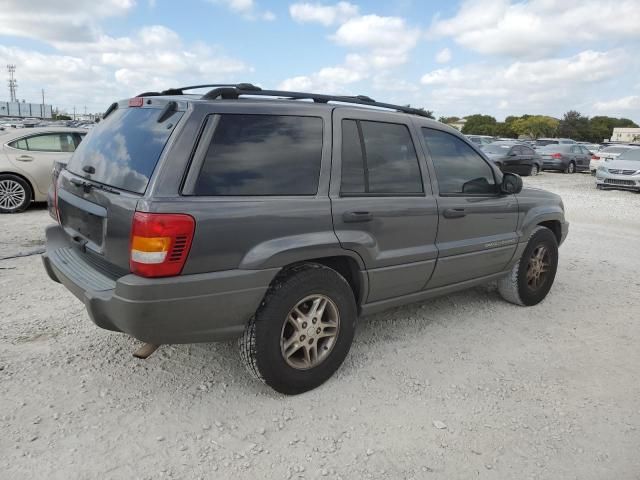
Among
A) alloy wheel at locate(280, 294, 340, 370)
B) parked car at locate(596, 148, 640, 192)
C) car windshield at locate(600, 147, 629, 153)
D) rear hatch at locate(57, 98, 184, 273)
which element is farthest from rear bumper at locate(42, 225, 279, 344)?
car windshield at locate(600, 147, 629, 153)

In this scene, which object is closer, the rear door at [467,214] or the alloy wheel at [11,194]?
the rear door at [467,214]

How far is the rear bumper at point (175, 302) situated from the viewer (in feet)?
8.03

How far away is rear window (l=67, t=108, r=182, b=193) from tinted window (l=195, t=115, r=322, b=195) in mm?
280

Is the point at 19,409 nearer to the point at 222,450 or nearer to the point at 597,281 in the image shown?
the point at 222,450

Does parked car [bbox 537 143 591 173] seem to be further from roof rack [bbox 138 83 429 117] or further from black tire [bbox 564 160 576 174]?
roof rack [bbox 138 83 429 117]

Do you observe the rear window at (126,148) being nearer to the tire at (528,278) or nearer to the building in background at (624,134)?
the tire at (528,278)

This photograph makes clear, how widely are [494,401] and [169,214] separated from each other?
7.39 ft

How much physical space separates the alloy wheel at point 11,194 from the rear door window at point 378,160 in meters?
7.28

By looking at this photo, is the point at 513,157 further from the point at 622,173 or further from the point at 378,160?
the point at 378,160

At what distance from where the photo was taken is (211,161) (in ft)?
8.59

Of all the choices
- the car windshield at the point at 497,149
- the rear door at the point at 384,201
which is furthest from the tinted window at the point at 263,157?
the car windshield at the point at 497,149

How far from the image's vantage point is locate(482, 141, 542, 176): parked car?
60.4ft

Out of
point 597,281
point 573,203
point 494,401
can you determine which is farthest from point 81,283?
point 573,203

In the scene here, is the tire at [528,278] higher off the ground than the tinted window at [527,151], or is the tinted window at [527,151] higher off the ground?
the tinted window at [527,151]
